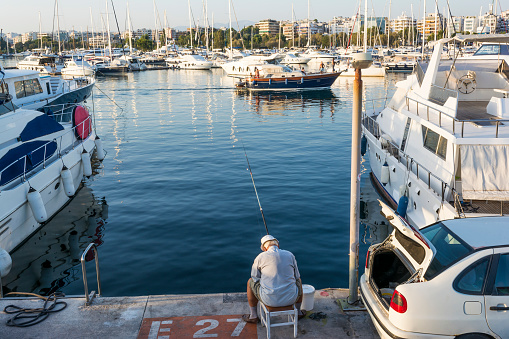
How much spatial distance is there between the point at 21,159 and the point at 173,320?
9.00 m

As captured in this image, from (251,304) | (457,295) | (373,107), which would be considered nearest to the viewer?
(457,295)

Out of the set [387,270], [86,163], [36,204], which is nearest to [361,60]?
[387,270]

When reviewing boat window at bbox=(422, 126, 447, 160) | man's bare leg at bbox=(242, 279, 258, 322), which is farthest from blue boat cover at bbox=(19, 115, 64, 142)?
boat window at bbox=(422, 126, 447, 160)

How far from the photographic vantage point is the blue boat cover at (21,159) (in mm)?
12945

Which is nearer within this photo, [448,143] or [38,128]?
[448,143]

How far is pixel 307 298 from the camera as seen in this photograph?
7.15 m

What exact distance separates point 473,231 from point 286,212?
9442 mm

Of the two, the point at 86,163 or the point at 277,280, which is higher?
the point at 277,280

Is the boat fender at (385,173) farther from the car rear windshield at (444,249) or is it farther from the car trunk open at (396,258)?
the car rear windshield at (444,249)

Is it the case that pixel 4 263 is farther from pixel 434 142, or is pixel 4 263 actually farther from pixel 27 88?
pixel 27 88

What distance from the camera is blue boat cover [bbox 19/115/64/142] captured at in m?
15.3

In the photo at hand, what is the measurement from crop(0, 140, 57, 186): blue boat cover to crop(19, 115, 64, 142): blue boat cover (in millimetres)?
478

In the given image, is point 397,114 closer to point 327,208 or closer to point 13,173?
point 327,208

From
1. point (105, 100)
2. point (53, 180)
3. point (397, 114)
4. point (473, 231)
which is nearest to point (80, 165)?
point (53, 180)
